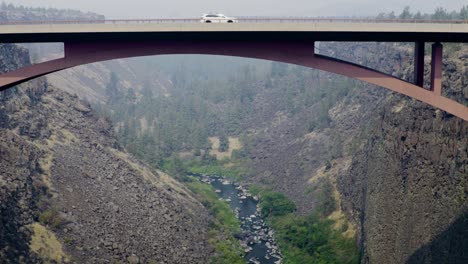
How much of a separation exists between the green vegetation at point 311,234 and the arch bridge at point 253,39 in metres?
25.5

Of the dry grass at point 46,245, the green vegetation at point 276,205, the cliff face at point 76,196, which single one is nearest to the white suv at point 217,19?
the cliff face at point 76,196

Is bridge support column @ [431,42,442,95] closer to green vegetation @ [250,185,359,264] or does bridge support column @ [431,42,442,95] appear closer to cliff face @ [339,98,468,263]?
cliff face @ [339,98,468,263]

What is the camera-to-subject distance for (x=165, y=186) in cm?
5703

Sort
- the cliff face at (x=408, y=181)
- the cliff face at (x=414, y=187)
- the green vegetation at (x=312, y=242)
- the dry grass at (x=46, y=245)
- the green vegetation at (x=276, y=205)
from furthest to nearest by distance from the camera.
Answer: the green vegetation at (x=276, y=205) → the green vegetation at (x=312, y=242) → the dry grass at (x=46, y=245) → the cliff face at (x=408, y=181) → the cliff face at (x=414, y=187)

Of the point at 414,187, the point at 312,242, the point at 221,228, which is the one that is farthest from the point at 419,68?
the point at 221,228

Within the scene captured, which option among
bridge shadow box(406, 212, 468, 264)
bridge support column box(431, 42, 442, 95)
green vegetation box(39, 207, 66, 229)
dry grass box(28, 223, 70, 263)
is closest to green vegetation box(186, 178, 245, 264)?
green vegetation box(39, 207, 66, 229)

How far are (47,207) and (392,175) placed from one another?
816 inches

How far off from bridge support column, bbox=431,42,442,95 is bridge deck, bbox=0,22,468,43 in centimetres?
53

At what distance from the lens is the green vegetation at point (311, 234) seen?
47.9 metres

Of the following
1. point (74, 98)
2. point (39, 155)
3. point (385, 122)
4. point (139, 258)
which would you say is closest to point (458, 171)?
point (385, 122)

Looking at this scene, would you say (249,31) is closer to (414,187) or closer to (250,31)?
(250,31)

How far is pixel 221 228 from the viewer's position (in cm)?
5431

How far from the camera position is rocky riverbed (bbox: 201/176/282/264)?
50500 mm

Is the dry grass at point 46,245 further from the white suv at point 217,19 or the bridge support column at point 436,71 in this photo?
the bridge support column at point 436,71
